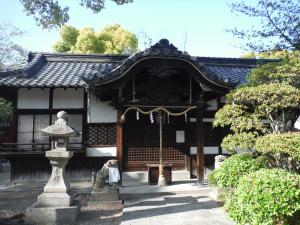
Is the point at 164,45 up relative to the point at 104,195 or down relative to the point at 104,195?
up

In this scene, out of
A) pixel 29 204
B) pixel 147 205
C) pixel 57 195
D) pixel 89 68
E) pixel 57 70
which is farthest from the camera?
pixel 89 68

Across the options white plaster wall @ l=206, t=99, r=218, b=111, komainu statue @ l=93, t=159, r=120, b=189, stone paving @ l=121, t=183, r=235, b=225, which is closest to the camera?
stone paving @ l=121, t=183, r=235, b=225

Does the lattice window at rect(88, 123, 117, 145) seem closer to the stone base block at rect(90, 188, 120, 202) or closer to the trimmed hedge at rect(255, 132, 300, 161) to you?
the stone base block at rect(90, 188, 120, 202)

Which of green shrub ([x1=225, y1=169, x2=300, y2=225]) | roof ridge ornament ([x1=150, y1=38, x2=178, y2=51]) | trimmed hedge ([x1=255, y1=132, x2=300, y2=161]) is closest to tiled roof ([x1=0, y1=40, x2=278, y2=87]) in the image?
roof ridge ornament ([x1=150, y1=38, x2=178, y2=51])

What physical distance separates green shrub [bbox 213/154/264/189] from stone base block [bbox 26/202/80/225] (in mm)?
4131

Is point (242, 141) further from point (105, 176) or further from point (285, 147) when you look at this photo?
point (105, 176)

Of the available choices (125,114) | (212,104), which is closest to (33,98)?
(125,114)

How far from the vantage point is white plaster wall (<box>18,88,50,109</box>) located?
14836 millimetres

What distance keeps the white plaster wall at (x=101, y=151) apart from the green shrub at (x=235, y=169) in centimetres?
763

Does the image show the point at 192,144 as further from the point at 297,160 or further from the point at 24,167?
the point at 297,160

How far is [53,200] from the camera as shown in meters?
8.92

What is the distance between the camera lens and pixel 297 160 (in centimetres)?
644

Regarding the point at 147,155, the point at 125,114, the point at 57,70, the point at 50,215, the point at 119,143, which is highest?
the point at 57,70

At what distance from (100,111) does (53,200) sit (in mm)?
6551
